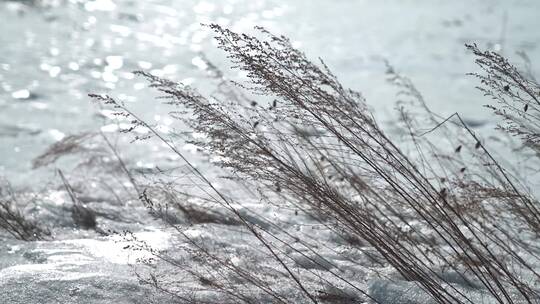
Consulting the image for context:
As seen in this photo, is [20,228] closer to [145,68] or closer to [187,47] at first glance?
[145,68]

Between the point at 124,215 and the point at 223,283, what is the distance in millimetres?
1418

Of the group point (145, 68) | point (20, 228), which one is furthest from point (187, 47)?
point (20, 228)

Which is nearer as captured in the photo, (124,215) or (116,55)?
(124,215)

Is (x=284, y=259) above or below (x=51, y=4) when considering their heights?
above

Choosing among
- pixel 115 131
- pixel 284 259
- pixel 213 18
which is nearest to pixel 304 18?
pixel 213 18

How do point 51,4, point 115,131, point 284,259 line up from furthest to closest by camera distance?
point 51,4, point 115,131, point 284,259

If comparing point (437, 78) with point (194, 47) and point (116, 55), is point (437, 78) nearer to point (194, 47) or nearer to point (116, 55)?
point (194, 47)

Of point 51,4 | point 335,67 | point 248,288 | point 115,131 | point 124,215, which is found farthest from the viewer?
point 51,4

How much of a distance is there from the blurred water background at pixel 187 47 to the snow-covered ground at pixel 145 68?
2 cm

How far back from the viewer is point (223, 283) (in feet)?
6.26

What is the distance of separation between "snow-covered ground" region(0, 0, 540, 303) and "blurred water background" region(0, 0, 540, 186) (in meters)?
0.02

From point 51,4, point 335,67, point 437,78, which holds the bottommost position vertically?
point 51,4

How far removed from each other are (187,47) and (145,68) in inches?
46.1

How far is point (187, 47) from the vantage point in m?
8.25
